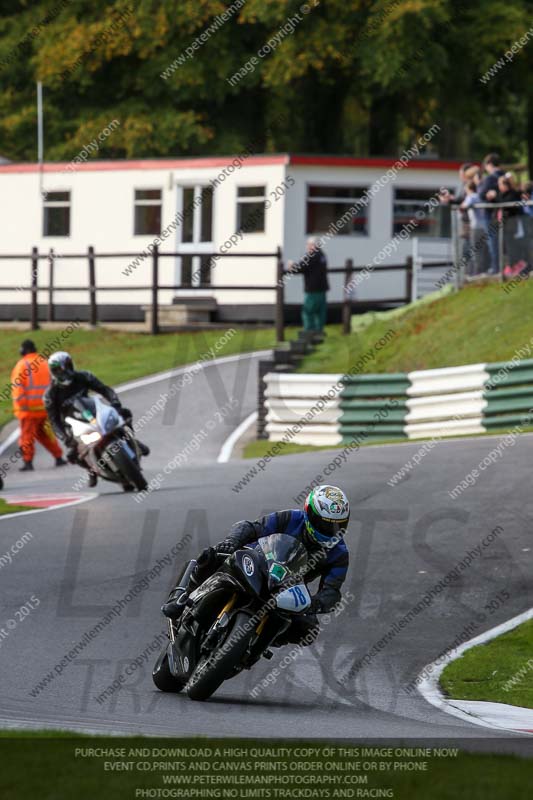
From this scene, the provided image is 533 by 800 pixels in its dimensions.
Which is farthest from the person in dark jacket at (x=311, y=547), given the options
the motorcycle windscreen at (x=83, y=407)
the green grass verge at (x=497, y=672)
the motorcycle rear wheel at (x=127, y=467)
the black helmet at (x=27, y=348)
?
the black helmet at (x=27, y=348)

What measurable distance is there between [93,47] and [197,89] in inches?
111

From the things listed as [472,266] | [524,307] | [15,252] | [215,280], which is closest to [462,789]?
[524,307]

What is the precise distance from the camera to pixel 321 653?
402 inches

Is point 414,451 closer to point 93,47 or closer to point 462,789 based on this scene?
point 462,789

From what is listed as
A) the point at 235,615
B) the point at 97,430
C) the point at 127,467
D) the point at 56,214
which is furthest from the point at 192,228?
the point at 235,615

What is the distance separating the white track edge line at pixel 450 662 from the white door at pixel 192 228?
22279 mm

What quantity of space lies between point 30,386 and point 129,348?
8.98 meters

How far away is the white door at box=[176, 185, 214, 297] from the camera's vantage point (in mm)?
32688

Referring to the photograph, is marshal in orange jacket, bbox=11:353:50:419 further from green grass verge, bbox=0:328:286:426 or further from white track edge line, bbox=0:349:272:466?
green grass verge, bbox=0:328:286:426

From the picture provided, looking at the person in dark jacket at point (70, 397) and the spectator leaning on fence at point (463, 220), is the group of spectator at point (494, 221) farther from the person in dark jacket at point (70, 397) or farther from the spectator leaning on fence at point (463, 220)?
the person in dark jacket at point (70, 397)

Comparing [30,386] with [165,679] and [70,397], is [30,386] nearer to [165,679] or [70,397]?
[70,397]

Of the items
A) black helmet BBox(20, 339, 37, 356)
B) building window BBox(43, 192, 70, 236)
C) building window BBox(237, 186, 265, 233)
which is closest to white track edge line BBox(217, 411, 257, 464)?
black helmet BBox(20, 339, 37, 356)

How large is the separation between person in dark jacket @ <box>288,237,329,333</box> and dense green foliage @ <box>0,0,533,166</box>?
9.77 m

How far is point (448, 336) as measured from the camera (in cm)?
2212
